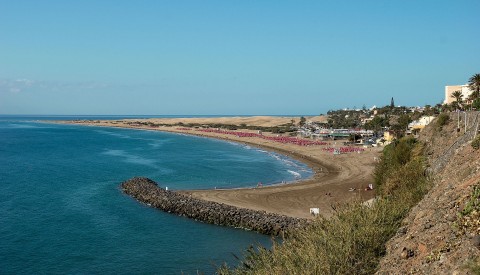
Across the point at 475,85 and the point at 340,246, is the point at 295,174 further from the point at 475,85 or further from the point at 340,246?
the point at 340,246

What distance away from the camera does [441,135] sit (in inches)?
1206

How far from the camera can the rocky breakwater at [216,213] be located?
30.4 m

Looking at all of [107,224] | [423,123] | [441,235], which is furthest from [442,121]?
[423,123]

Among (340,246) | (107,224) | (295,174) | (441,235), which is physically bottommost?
(107,224)

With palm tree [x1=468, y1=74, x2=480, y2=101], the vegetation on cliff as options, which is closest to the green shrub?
the vegetation on cliff

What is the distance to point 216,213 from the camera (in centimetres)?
3356

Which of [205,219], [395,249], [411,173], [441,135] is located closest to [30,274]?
[205,219]

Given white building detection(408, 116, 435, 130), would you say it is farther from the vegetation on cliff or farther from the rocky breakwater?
the vegetation on cliff

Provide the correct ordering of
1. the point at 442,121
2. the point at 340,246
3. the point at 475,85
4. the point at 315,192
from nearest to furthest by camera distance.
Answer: the point at 340,246 → the point at 442,121 → the point at 315,192 → the point at 475,85

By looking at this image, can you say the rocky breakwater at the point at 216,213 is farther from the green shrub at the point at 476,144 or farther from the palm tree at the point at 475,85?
the palm tree at the point at 475,85

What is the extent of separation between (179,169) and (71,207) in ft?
82.2

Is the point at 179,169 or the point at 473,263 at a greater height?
the point at 473,263

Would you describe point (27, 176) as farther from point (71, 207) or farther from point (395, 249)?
point (395, 249)

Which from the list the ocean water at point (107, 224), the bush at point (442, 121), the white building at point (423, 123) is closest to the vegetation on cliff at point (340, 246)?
the ocean water at point (107, 224)
